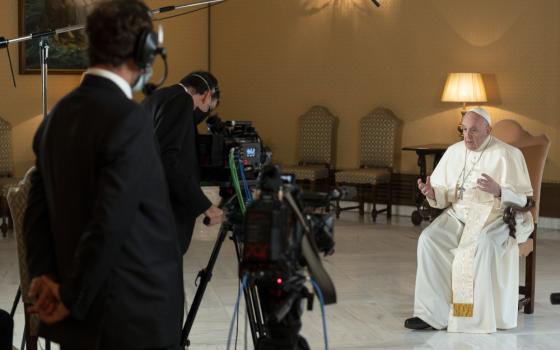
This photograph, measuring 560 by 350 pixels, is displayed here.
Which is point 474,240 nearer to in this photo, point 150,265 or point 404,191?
point 150,265

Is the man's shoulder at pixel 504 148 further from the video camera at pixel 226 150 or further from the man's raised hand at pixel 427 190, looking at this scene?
the video camera at pixel 226 150

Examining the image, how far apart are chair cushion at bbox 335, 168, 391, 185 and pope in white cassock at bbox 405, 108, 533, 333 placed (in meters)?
3.88

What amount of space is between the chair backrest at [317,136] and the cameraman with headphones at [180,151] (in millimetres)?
6642

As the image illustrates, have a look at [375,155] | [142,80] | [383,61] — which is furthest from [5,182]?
[142,80]

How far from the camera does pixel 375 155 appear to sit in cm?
1027

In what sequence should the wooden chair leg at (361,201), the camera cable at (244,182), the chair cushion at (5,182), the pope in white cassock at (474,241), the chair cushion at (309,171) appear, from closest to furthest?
1. the camera cable at (244,182)
2. the pope in white cassock at (474,241)
3. the chair cushion at (5,182)
4. the wooden chair leg at (361,201)
5. the chair cushion at (309,171)

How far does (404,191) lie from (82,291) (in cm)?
827

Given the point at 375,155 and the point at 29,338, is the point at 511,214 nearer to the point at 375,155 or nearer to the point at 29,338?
the point at 29,338

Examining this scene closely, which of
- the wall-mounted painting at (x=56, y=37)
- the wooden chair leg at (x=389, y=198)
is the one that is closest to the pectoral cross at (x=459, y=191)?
the wooden chair leg at (x=389, y=198)

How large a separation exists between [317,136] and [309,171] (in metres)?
0.58

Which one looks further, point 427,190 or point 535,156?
point 535,156

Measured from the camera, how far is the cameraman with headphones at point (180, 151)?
385cm

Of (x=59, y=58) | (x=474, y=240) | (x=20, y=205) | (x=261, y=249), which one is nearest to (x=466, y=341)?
(x=474, y=240)

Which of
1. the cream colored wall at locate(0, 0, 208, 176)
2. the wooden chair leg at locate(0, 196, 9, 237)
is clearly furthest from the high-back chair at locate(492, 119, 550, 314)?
the cream colored wall at locate(0, 0, 208, 176)
